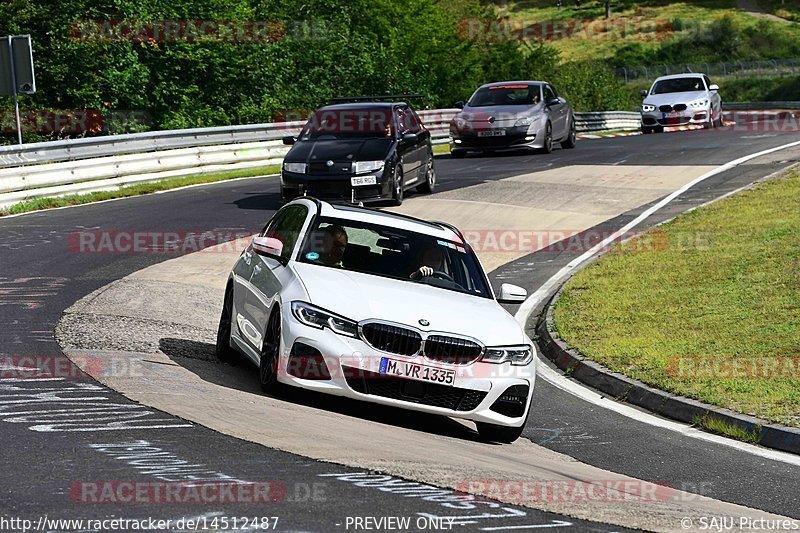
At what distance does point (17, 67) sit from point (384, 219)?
15074 mm

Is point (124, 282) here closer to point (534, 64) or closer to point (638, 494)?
point (638, 494)

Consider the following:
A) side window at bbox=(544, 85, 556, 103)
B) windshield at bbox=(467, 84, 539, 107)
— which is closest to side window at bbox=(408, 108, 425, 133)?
windshield at bbox=(467, 84, 539, 107)

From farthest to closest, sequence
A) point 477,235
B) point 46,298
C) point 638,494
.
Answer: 1. point 477,235
2. point 46,298
3. point 638,494

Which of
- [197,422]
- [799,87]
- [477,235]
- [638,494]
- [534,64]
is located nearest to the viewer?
[638,494]

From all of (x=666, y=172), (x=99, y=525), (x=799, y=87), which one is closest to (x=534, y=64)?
(x=799, y=87)

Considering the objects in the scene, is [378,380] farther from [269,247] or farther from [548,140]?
[548,140]

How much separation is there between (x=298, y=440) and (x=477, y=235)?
13.0 m

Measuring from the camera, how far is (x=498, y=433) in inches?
366

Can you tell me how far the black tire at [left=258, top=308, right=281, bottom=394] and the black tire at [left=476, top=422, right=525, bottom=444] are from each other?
156 cm

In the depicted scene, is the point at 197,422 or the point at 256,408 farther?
the point at 256,408

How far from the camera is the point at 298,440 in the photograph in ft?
25.2

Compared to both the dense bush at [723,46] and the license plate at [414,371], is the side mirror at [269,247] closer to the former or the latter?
the license plate at [414,371]

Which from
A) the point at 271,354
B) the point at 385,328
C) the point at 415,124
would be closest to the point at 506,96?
the point at 415,124

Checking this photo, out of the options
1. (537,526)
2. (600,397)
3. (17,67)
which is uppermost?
(17,67)
